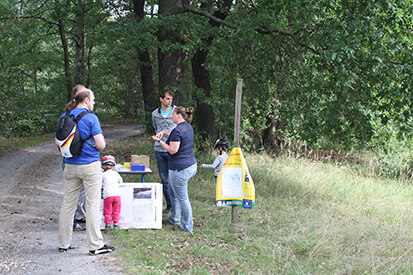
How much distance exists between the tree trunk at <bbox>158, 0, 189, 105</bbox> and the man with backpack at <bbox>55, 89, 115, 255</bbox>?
5670 mm

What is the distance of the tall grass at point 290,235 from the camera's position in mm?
5070

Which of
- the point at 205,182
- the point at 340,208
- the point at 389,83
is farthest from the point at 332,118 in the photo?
the point at 205,182

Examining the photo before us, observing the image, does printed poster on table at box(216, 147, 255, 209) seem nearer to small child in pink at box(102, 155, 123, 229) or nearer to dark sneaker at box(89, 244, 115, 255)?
small child in pink at box(102, 155, 123, 229)

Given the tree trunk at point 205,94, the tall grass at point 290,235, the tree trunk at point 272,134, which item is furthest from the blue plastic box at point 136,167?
the tree trunk at point 272,134

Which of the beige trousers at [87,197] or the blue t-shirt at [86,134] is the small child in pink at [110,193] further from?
the blue t-shirt at [86,134]

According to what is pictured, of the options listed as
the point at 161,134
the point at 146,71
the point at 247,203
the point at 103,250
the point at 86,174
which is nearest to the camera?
the point at 86,174

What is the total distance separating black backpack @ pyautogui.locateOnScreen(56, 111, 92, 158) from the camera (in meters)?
4.61

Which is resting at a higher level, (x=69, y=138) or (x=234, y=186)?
(x=69, y=138)

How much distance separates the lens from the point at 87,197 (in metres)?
4.85

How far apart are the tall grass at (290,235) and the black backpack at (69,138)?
4.76ft

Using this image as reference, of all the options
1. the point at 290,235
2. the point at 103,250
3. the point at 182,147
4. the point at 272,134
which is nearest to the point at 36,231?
the point at 103,250

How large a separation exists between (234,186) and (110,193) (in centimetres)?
203

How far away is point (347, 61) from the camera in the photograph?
776 cm

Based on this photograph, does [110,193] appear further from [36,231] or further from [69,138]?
[69,138]
